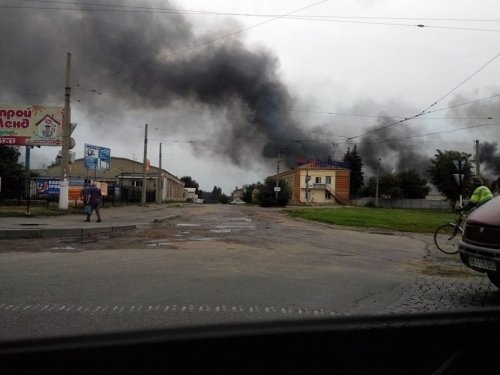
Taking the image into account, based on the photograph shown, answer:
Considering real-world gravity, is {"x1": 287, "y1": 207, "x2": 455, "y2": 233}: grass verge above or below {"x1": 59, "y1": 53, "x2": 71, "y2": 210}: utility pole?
below

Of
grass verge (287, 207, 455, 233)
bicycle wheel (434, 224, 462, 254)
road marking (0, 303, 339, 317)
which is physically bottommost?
road marking (0, 303, 339, 317)

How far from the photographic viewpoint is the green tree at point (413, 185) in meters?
101

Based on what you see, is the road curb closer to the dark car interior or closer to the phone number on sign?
the dark car interior

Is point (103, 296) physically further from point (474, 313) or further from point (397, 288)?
point (474, 313)

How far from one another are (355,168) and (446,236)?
99742 millimetres

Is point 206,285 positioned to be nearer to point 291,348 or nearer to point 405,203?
point 291,348

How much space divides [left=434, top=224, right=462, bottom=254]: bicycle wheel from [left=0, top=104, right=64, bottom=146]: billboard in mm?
29091

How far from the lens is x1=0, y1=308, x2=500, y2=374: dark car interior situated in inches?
58.7

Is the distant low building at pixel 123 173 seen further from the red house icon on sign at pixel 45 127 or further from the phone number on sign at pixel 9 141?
the red house icon on sign at pixel 45 127

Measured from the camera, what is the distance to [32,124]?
35.5m

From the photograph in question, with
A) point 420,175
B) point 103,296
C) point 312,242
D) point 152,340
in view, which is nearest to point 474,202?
point 312,242

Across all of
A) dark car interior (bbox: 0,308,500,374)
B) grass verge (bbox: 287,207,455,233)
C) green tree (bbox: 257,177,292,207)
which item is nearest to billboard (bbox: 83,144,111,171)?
grass verge (bbox: 287,207,455,233)

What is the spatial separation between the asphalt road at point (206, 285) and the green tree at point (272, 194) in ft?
168

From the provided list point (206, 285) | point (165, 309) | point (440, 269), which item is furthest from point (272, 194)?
point (165, 309)
